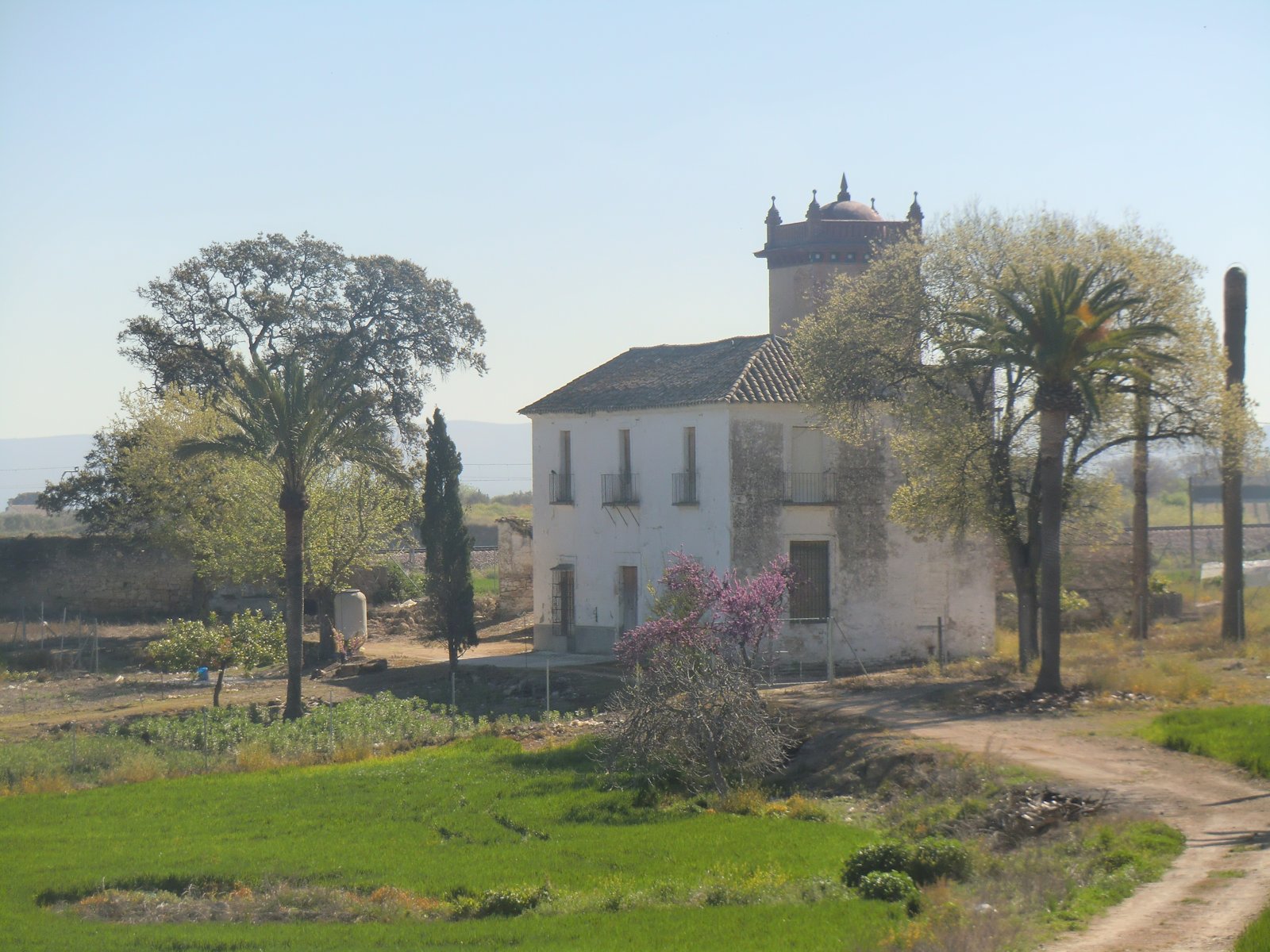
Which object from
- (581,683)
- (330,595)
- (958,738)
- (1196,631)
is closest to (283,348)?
(330,595)

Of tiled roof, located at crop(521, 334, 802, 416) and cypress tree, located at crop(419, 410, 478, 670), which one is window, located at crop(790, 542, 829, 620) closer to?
tiled roof, located at crop(521, 334, 802, 416)

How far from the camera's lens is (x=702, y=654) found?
63.9 ft

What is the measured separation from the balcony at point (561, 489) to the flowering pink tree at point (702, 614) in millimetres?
11699

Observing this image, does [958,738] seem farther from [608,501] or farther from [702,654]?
[608,501]

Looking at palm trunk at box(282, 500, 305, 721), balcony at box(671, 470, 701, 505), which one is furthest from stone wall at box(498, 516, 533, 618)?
palm trunk at box(282, 500, 305, 721)

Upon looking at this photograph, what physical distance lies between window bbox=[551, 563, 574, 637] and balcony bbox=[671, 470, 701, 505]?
16.0 feet

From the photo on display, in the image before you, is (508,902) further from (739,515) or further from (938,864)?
(739,515)

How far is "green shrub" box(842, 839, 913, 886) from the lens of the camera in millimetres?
12656

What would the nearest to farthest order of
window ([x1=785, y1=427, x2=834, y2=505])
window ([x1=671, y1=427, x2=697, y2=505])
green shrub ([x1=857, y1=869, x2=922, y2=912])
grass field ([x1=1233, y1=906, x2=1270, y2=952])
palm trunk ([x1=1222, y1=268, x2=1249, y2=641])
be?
1. grass field ([x1=1233, y1=906, x2=1270, y2=952])
2. green shrub ([x1=857, y1=869, x2=922, y2=912])
3. palm trunk ([x1=1222, y1=268, x2=1249, y2=641])
4. window ([x1=785, y1=427, x2=834, y2=505])
5. window ([x1=671, y1=427, x2=697, y2=505])

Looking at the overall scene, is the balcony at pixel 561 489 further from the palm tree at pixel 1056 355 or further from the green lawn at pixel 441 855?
the green lawn at pixel 441 855

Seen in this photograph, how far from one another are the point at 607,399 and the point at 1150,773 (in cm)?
2079

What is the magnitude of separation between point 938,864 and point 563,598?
24.1 m

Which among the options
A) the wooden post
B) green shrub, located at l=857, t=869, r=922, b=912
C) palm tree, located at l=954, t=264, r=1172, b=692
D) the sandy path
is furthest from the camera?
the wooden post

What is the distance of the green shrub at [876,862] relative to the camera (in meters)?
12.7
